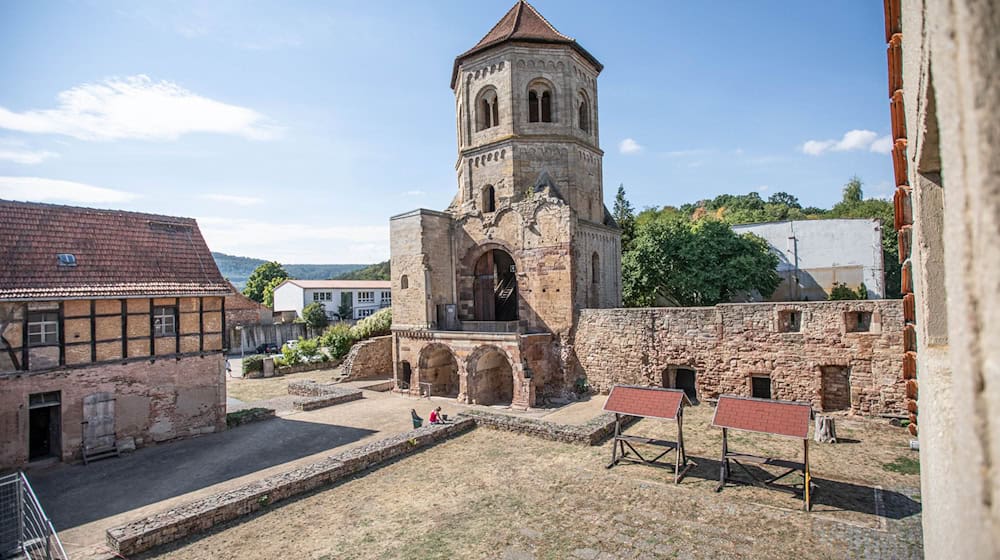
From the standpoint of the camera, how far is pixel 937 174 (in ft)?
8.59

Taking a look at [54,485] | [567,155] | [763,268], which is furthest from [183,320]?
[763,268]

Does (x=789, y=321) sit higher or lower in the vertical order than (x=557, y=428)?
higher

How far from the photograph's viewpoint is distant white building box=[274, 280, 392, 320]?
53969 mm

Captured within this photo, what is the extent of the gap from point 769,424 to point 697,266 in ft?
59.6

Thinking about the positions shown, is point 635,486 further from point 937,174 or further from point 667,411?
point 937,174

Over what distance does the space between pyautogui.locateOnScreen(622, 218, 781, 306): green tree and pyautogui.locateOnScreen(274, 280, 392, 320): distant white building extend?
29550mm

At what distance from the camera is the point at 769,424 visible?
33.6 ft

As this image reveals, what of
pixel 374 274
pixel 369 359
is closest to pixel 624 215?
pixel 369 359

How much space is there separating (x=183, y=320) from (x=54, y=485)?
17.1 ft

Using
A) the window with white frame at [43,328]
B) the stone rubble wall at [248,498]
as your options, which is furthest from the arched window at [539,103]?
the window with white frame at [43,328]

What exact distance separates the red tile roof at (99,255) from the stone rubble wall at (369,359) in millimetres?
10040

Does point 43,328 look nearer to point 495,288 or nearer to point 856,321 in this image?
point 495,288

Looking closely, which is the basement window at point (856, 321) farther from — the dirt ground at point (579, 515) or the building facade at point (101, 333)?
the building facade at point (101, 333)

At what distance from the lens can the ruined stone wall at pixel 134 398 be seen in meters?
12.6
